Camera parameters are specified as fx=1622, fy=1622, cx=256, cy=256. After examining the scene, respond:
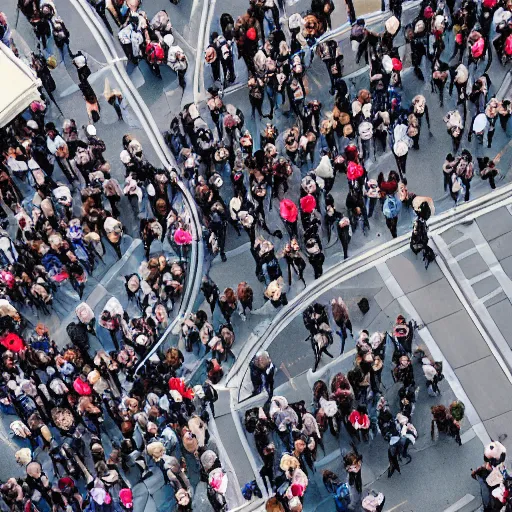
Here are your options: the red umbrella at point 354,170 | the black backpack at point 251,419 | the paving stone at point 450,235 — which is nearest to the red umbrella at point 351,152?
the red umbrella at point 354,170

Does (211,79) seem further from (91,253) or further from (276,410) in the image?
(276,410)

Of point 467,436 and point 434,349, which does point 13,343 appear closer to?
point 434,349


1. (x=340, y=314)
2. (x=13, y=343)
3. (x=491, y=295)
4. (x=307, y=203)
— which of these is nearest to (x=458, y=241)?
(x=491, y=295)

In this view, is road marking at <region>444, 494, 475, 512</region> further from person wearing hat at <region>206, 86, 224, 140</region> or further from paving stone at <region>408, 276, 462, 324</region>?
person wearing hat at <region>206, 86, 224, 140</region>

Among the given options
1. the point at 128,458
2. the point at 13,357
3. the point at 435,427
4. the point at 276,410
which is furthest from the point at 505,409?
the point at 13,357

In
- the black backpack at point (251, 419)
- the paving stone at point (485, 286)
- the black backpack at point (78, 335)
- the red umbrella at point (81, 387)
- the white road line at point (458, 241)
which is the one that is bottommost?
the black backpack at point (251, 419)

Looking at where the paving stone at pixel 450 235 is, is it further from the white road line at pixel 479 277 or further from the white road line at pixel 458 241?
the white road line at pixel 479 277
